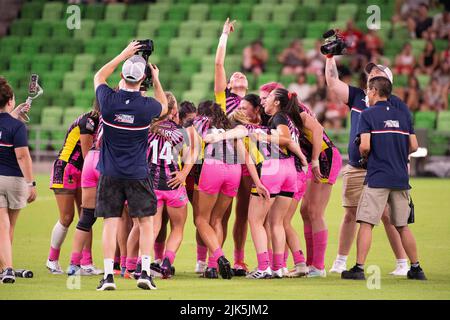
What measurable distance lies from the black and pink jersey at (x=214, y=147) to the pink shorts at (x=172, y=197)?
1.53 feet

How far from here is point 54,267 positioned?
35.4ft

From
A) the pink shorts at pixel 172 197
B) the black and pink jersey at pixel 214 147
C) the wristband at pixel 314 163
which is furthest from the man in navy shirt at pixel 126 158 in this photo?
the wristband at pixel 314 163

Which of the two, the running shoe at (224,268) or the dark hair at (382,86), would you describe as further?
the running shoe at (224,268)

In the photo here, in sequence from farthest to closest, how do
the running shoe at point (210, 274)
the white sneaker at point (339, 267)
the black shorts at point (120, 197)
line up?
1. the white sneaker at point (339, 267)
2. the running shoe at point (210, 274)
3. the black shorts at point (120, 197)

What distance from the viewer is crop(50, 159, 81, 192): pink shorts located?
10.9 m

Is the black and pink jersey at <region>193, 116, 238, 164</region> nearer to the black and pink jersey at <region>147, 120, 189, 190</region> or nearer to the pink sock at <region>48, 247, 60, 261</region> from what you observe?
the black and pink jersey at <region>147, 120, 189, 190</region>

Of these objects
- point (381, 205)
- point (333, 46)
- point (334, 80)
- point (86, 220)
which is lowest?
point (86, 220)

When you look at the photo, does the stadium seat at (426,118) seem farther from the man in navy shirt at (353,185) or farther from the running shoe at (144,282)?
the running shoe at (144,282)

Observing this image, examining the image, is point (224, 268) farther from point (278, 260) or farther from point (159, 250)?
point (159, 250)

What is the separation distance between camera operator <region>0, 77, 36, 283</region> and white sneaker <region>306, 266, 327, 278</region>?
2.94 metres

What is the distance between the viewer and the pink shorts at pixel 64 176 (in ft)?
35.7

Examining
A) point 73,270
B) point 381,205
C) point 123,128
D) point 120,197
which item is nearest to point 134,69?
point 123,128

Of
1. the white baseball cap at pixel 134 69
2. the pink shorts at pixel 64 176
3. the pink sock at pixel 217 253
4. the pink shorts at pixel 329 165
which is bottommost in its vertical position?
the pink sock at pixel 217 253

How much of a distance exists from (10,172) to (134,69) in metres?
1.71
